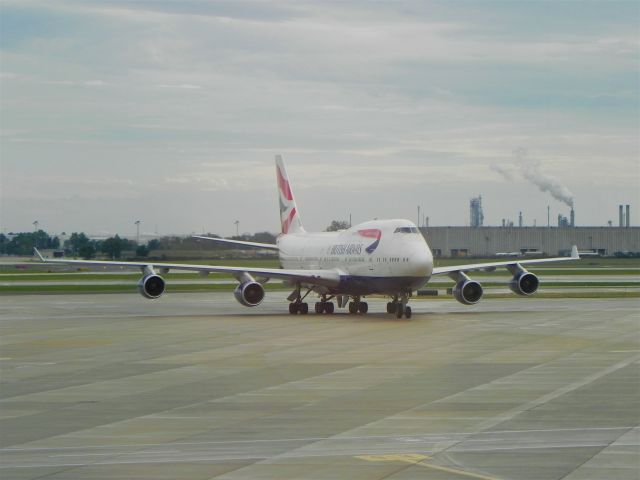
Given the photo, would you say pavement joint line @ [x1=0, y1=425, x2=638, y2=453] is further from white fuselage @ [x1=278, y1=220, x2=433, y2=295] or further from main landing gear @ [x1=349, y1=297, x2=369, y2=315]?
main landing gear @ [x1=349, y1=297, x2=369, y2=315]

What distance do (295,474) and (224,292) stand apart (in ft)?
207

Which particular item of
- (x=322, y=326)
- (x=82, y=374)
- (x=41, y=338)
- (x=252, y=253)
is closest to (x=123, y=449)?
(x=82, y=374)

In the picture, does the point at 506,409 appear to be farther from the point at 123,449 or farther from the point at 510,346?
the point at 510,346

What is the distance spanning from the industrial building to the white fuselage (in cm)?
12790

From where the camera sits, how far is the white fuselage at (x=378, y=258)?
46656 mm

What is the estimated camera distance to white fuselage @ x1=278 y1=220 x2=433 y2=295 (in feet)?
153

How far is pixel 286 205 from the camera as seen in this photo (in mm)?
67438

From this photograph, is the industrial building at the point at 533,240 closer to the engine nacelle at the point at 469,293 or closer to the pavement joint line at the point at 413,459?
the engine nacelle at the point at 469,293

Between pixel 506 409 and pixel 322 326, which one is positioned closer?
pixel 506 409

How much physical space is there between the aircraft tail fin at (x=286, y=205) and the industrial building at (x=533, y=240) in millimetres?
113810

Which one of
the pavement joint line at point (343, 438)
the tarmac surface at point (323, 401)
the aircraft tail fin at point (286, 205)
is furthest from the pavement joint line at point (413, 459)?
the aircraft tail fin at point (286, 205)

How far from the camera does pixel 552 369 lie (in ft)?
88.4

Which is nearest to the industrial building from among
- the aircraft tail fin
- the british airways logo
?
the aircraft tail fin

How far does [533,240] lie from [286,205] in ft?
402
